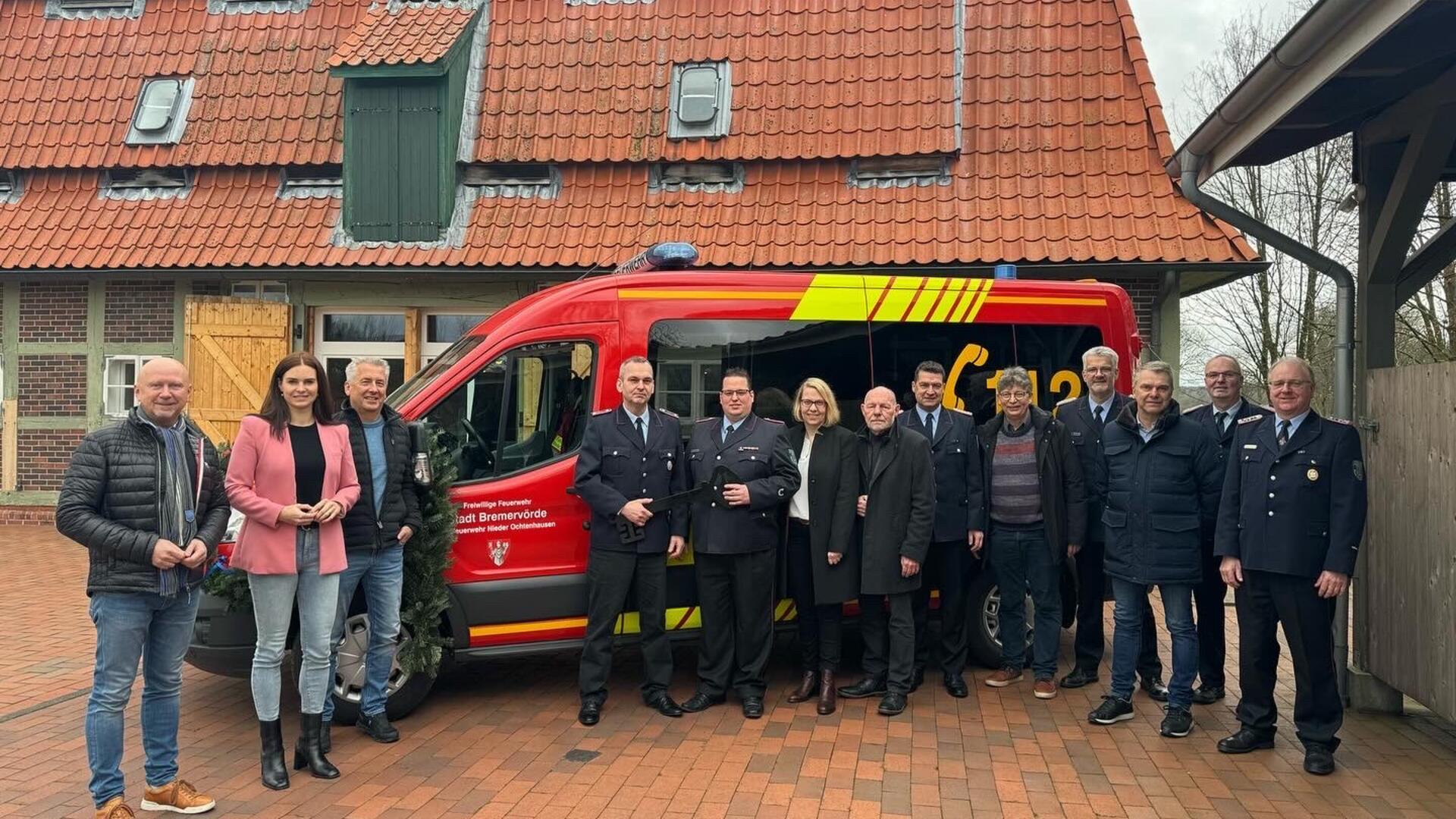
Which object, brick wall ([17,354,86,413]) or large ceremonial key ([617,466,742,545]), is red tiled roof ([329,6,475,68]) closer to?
brick wall ([17,354,86,413])

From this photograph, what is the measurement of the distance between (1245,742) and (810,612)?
211 centimetres

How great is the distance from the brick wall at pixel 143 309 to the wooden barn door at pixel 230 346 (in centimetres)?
62

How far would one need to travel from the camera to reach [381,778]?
175 inches

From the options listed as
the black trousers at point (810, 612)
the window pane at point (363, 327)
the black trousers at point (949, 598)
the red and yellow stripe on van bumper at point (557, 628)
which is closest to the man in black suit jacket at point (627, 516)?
the red and yellow stripe on van bumper at point (557, 628)

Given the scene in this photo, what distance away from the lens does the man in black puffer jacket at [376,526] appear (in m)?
4.62

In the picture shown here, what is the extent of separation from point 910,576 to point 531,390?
2.16 metres

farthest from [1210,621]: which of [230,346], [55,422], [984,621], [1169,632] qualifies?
[55,422]

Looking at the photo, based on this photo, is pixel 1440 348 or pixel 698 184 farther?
pixel 1440 348

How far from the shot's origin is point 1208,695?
18.2 ft

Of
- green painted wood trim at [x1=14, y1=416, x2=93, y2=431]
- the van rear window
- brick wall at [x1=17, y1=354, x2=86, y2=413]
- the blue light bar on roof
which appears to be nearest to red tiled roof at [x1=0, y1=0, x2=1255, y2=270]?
brick wall at [x1=17, y1=354, x2=86, y2=413]

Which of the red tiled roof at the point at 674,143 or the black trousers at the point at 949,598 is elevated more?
the red tiled roof at the point at 674,143

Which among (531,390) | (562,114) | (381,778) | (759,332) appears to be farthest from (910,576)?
(562,114)

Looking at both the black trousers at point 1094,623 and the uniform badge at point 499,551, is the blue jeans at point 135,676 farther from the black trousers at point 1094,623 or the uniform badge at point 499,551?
the black trousers at point 1094,623

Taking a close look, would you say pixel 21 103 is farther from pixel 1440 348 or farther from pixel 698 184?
pixel 1440 348
